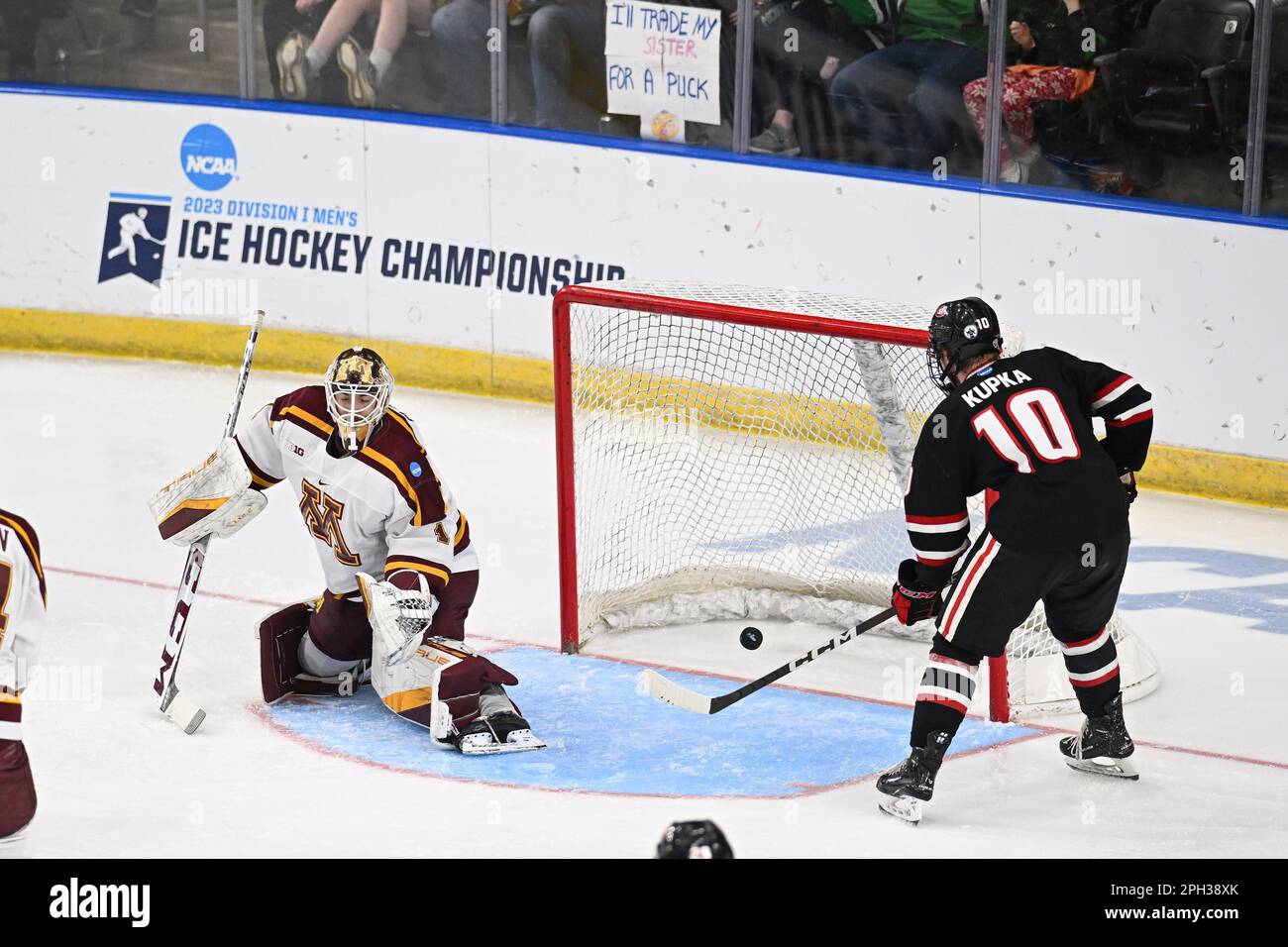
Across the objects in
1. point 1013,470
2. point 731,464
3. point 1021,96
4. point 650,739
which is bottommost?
point 650,739

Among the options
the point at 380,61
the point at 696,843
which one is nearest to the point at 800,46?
the point at 380,61

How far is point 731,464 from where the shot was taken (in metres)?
5.58

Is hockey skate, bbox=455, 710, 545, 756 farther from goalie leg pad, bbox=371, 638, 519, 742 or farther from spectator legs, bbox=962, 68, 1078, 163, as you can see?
spectator legs, bbox=962, 68, 1078, 163

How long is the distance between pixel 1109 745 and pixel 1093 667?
0.68 feet

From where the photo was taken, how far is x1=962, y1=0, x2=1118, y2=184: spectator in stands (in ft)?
21.6

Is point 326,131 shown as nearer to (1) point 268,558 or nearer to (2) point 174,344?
(2) point 174,344

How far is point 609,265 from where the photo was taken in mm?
7496

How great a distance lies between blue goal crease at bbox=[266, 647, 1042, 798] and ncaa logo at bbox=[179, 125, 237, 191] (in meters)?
3.75

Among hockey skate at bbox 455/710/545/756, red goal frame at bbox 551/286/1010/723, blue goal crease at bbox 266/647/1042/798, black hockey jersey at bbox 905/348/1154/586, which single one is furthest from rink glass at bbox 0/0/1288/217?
hockey skate at bbox 455/710/545/756

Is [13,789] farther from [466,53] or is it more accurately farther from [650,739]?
[466,53]

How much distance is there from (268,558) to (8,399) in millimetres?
2223

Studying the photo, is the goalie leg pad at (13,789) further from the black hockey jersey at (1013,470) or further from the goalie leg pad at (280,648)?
the black hockey jersey at (1013,470)

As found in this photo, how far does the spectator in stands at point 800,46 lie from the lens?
704cm

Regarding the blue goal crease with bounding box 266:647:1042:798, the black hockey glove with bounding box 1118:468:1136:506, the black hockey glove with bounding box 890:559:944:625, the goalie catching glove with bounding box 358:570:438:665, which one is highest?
the black hockey glove with bounding box 1118:468:1136:506
